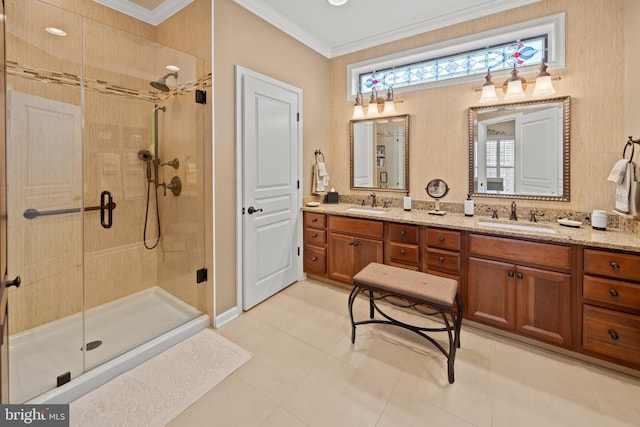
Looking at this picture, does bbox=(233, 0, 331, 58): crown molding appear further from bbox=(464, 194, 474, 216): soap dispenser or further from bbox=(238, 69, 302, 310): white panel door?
bbox=(464, 194, 474, 216): soap dispenser

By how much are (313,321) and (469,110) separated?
2557 millimetres

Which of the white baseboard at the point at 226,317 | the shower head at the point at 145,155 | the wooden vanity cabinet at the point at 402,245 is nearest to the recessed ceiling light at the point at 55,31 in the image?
the shower head at the point at 145,155

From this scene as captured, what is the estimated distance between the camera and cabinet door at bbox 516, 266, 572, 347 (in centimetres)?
195

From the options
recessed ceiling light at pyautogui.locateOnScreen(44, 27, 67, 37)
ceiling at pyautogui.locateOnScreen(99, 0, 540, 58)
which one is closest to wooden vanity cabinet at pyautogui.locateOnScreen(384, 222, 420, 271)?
ceiling at pyautogui.locateOnScreen(99, 0, 540, 58)

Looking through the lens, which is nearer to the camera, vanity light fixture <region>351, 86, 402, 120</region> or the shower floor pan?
the shower floor pan

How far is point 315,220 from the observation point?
10.6 feet

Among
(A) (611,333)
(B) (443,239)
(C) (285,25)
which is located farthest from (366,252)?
(C) (285,25)

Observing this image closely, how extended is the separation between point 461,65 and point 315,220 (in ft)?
7.39

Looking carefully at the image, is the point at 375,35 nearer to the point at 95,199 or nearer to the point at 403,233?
the point at 403,233

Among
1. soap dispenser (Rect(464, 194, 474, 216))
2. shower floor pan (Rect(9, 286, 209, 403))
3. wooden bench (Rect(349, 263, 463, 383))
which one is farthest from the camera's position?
soap dispenser (Rect(464, 194, 474, 216))

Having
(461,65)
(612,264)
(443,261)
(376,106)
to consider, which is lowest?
(443,261)

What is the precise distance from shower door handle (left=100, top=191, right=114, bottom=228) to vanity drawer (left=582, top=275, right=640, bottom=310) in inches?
145

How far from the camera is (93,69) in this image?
2258 millimetres

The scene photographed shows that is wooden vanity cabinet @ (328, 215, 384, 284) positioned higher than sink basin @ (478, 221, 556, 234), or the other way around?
sink basin @ (478, 221, 556, 234)
